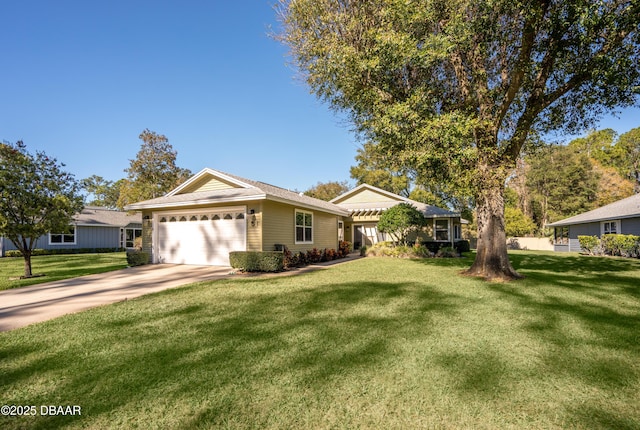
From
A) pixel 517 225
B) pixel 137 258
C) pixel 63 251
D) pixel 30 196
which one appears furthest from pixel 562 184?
pixel 63 251

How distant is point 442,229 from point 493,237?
11.6 metres

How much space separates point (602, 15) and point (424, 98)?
4303 millimetres

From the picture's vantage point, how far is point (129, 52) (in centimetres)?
1253

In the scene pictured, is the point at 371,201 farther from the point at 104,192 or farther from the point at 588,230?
the point at 104,192

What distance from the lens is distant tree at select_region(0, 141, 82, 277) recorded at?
1006 centimetres

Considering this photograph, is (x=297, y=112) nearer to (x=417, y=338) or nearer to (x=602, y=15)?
(x=602, y=15)

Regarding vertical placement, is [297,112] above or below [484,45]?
above

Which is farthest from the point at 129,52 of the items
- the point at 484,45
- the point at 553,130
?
the point at 553,130

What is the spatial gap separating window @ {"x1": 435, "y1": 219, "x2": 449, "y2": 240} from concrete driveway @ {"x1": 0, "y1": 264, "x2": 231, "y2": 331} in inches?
614

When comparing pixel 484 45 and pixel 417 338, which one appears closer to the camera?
pixel 417 338

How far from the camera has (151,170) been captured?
27906 millimetres

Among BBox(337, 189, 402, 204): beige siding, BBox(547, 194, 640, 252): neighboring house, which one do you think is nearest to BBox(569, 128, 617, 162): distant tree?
BBox(547, 194, 640, 252): neighboring house

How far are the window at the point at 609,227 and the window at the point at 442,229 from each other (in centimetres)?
1075

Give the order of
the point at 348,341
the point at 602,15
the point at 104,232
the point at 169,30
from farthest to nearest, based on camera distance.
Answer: the point at 104,232 → the point at 169,30 → the point at 602,15 → the point at 348,341
